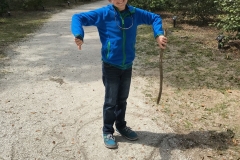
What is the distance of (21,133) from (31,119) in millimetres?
370

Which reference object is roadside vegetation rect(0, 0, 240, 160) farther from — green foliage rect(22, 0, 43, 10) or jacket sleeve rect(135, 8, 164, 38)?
green foliage rect(22, 0, 43, 10)

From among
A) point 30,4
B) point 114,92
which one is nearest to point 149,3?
point 30,4

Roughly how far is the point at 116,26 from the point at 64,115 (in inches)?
72.9

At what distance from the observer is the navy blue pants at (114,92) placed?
2.85 metres

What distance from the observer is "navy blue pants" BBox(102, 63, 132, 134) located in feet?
9.35

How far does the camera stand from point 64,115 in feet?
12.9

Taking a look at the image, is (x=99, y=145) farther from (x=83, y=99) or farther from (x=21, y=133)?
(x=83, y=99)

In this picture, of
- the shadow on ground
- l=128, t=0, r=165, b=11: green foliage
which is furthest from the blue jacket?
l=128, t=0, r=165, b=11: green foliage

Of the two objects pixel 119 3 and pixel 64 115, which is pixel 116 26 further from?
pixel 64 115

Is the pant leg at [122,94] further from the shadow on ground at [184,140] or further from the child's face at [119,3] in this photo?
the child's face at [119,3]

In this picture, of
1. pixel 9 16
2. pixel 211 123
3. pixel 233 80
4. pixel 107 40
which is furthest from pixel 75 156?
pixel 9 16

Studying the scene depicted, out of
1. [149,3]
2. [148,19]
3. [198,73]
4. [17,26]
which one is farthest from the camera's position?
[149,3]

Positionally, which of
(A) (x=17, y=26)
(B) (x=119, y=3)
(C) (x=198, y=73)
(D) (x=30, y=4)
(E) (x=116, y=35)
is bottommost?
(A) (x=17, y=26)

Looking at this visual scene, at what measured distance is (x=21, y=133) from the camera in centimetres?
348
